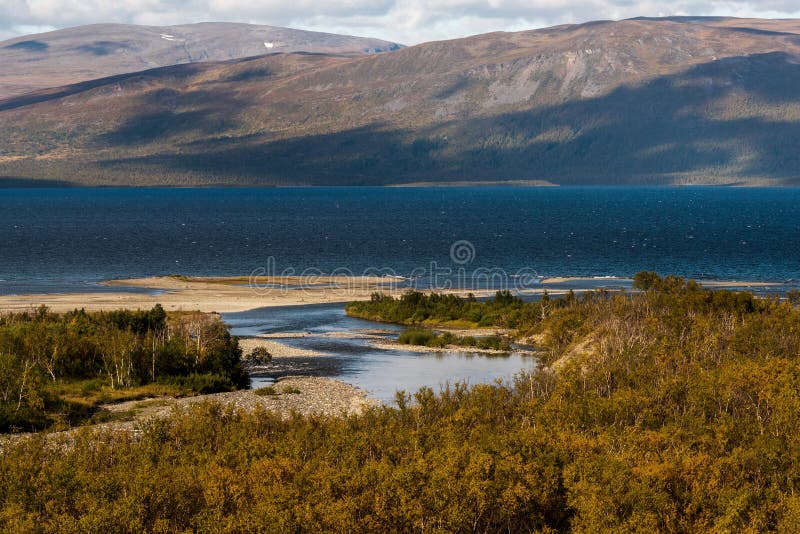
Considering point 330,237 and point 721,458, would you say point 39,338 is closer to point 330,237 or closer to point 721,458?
point 721,458

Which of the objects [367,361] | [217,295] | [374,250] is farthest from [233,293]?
[374,250]

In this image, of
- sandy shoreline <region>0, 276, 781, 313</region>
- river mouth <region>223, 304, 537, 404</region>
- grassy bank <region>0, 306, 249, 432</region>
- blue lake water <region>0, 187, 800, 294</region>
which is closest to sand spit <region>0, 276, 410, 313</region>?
sandy shoreline <region>0, 276, 781, 313</region>

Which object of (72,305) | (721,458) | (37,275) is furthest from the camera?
(37,275)

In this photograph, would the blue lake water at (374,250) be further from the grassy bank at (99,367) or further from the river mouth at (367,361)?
the grassy bank at (99,367)

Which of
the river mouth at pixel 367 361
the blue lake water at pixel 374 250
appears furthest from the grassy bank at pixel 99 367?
the blue lake water at pixel 374 250

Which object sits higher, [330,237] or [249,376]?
[330,237]

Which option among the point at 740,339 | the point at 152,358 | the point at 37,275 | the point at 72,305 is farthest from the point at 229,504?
the point at 37,275

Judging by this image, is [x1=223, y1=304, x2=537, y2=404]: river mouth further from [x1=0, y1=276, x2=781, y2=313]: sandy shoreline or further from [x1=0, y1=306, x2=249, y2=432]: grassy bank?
[x1=0, y1=276, x2=781, y2=313]: sandy shoreline

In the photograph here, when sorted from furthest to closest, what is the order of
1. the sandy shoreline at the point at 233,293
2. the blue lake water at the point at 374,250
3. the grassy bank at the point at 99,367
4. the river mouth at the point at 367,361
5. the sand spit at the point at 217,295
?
the blue lake water at the point at 374,250 → the sandy shoreline at the point at 233,293 → the sand spit at the point at 217,295 → the river mouth at the point at 367,361 → the grassy bank at the point at 99,367
